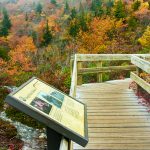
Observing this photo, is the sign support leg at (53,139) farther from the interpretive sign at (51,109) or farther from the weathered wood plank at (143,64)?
the weathered wood plank at (143,64)

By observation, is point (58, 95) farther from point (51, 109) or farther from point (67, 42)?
point (67, 42)

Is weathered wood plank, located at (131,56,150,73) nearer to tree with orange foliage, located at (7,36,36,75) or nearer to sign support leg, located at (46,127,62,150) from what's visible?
sign support leg, located at (46,127,62,150)

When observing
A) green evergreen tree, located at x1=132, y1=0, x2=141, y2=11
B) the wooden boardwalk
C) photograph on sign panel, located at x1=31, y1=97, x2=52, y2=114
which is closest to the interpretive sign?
photograph on sign panel, located at x1=31, y1=97, x2=52, y2=114

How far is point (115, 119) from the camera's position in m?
7.55

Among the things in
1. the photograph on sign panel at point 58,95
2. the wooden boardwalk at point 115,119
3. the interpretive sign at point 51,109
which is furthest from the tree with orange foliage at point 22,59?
the interpretive sign at point 51,109

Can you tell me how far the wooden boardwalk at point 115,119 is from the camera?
243 inches

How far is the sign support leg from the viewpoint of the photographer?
3393 mm

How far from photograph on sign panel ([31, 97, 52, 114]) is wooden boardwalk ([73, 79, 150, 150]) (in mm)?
2491

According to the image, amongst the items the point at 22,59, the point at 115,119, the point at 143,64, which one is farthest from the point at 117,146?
the point at 22,59

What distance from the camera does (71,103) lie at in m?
4.36

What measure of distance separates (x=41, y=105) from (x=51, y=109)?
10 cm

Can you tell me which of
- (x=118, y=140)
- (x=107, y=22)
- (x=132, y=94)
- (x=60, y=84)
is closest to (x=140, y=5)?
(x=107, y=22)

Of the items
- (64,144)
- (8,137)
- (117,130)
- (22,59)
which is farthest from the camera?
(22,59)

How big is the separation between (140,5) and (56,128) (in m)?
41.3
